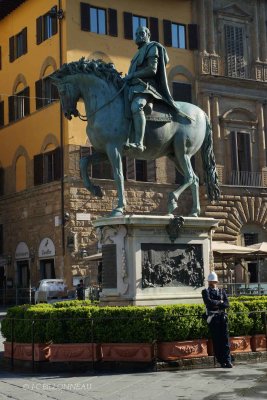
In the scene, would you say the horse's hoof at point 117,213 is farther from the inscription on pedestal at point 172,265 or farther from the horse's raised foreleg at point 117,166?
the inscription on pedestal at point 172,265

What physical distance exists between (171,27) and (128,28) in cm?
267

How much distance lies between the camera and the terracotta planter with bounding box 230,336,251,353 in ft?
41.3

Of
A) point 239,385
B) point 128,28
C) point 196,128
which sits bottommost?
point 239,385

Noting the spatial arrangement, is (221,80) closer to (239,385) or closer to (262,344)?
(262,344)

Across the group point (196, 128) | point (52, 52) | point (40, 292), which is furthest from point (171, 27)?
point (196, 128)

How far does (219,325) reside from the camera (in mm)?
11812

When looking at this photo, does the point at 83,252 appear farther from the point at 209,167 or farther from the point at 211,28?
the point at 209,167

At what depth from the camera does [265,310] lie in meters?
13.3

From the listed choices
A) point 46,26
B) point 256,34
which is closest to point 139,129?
point 46,26

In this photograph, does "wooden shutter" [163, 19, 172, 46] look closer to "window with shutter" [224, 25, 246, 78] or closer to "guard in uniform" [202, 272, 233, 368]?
"window with shutter" [224, 25, 246, 78]

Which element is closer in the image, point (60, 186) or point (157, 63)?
point (157, 63)

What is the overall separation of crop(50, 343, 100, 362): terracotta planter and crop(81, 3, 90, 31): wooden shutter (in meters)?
26.0

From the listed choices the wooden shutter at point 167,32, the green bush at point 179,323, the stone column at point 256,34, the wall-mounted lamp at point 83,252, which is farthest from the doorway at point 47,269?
the green bush at point 179,323

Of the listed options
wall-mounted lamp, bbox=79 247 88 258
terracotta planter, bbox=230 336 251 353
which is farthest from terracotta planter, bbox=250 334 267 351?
wall-mounted lamp, bbox=79 247 88 258
